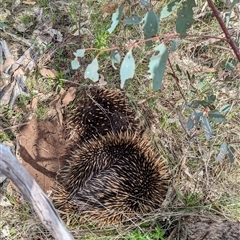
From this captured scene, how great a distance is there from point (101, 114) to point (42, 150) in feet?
1.70

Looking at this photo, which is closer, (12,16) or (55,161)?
(55,161)

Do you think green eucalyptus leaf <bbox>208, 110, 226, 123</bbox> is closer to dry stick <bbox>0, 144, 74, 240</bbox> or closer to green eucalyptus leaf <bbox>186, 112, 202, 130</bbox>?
green eucalyptus leaf <bbox>186, 112, 202, 130</bbox>

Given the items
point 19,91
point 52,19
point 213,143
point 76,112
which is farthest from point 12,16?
point 213,143

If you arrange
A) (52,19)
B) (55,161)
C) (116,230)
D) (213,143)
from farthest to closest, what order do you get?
(52,19) → (55,161) → (213,143) → (116,230)

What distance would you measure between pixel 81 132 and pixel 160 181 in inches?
→ 29.1

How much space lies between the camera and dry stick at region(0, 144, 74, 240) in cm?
183

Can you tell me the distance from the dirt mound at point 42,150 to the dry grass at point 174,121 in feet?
0.78

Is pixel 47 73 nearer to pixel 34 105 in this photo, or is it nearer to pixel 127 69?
pixel 34 105

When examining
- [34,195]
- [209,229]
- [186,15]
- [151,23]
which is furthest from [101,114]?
[151,23]

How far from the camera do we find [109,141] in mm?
2973

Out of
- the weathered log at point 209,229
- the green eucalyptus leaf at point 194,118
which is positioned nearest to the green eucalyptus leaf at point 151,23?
the green eucalyptus leaf at point 194,118

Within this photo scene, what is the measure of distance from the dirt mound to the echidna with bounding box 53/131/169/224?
12cm

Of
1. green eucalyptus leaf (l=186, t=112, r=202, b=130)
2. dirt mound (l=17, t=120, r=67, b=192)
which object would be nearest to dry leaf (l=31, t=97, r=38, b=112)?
dirt mound (l=17, t=120, r=67, b=192)

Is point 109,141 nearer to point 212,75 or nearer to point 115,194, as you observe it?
point 115,194
